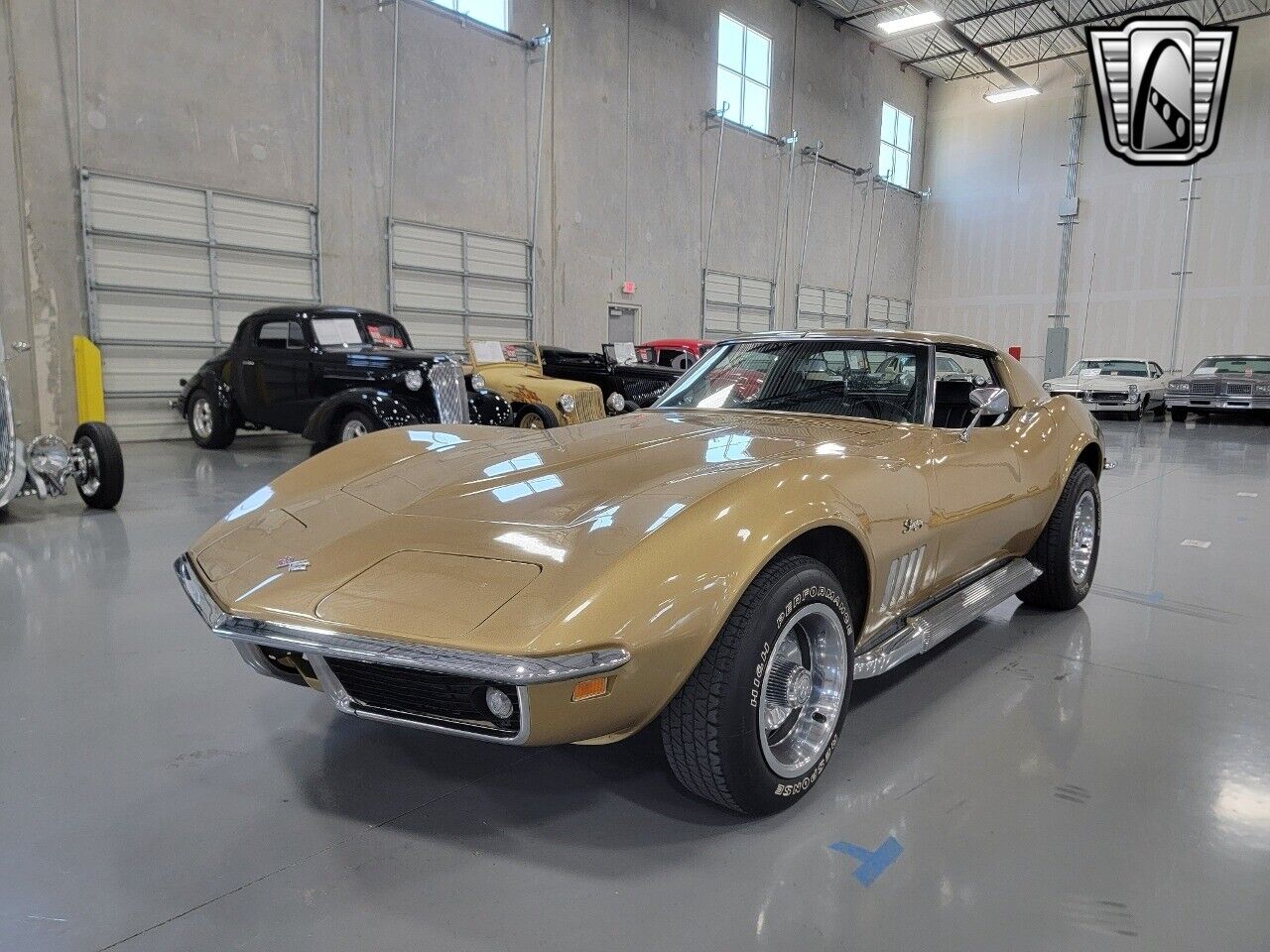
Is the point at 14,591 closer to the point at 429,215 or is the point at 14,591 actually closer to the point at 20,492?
the point at 20,492

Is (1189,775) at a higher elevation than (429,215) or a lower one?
lower

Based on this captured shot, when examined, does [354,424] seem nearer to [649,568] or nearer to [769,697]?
[769,697]

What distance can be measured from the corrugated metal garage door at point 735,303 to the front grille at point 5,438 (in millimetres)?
13012

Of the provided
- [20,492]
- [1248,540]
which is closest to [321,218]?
[20,492]

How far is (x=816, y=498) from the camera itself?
2.00 m

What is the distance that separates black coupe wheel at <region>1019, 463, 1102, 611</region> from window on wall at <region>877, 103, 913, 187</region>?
19.8 metres

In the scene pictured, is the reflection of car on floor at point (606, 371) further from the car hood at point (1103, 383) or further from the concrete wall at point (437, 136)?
the car hood at point (1103, 383)

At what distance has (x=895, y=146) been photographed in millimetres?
22188

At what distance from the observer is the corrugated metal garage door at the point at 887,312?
2189 centimetres

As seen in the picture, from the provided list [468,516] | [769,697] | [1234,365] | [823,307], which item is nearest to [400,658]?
[468,516]

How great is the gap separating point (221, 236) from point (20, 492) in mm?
5893

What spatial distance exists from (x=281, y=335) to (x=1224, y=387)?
50.1 feet

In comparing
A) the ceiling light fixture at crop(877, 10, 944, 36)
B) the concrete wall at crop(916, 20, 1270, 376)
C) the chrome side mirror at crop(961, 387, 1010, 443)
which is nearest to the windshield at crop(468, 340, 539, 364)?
the chrome side mirror at crop(961, 387, 1010, 443)

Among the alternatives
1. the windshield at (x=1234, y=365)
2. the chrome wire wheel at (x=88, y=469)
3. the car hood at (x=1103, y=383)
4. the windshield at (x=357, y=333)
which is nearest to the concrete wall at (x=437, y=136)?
the windshield at (x=357, y=333)
